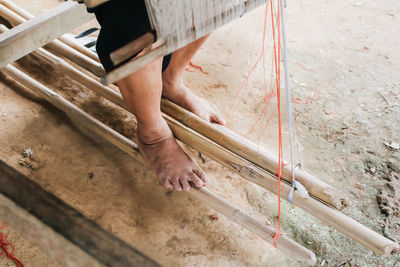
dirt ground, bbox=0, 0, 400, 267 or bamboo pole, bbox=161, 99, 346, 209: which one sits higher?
bamboo pole, bbox=161, 99, 346, 209

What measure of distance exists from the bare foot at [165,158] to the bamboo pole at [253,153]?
0.34 feet

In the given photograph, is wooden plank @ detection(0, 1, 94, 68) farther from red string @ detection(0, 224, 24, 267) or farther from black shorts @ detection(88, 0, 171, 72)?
red string @ detection(0, 224, 24, 267)

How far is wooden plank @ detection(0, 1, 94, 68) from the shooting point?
2.73ft

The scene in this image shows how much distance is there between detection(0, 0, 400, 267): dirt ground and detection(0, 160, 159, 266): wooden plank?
2.44ft

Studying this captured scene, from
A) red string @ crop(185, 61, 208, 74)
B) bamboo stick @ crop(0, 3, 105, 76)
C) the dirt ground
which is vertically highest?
bamboo stick @ crop(0, 3, 105, 76)

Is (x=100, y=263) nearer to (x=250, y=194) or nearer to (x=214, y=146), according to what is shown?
(x=214, y=146)

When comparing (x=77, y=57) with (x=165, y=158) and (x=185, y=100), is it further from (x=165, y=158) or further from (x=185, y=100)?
(x=165, y=158)

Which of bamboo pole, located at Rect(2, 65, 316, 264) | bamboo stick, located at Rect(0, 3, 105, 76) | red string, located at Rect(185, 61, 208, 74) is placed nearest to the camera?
bamboo pole, located at Rect(2, 65, 316, 264)

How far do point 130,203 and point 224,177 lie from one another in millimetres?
409

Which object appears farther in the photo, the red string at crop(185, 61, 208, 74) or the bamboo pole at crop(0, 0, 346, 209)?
the red string at crop(185, 61, 208, 74)

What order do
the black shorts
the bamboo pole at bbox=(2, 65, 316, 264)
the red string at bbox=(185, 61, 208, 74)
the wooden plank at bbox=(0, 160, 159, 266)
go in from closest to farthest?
the wooden plank at bbox=(0, 160, 159, 266), the black shorts, the bamboo pole at bbox=(2, 65, 316, 264), the red string at bbox=(185, 61, 208, 74)

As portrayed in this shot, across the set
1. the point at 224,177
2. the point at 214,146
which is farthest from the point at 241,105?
the point at 214,146

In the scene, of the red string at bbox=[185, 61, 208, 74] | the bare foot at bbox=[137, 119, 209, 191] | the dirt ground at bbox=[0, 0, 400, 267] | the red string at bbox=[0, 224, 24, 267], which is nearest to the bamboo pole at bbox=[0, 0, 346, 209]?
the bare foot at bbox=[137, 119, 209, 191]

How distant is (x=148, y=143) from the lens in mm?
1159
